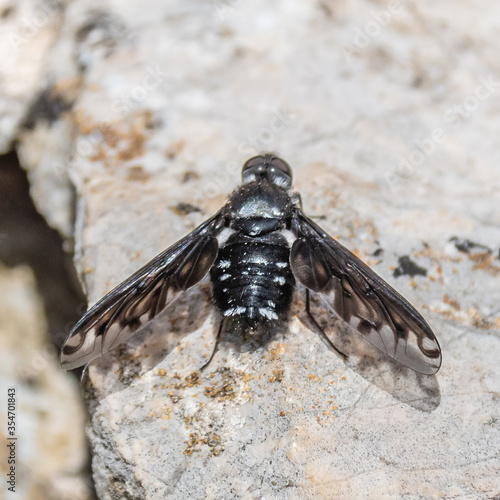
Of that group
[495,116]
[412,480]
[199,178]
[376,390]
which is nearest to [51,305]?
[199,178]

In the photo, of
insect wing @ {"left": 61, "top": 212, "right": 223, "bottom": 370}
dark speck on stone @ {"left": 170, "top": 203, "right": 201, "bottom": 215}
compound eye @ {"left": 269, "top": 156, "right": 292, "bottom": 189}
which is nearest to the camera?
insect wing @ {"left": 61, "top": 212, "right": 223, "bottom": 370}

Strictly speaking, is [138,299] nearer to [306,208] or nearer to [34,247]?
[306,208]

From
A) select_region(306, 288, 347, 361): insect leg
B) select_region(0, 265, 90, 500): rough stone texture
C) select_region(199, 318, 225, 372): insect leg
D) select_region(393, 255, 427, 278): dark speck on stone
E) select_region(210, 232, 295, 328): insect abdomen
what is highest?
select_region(210, 232, 295, 328): insect abdomen

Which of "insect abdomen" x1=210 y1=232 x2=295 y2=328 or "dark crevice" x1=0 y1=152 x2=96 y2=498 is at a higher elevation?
"insect abdomen" x1=210 y1=232 x2=295 y2=328

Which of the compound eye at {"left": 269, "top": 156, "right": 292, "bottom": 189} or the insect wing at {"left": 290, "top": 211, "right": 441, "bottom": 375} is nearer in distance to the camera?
the insect wing at {"left": 290, "top": 211, "right": 441, "bottom": 375}

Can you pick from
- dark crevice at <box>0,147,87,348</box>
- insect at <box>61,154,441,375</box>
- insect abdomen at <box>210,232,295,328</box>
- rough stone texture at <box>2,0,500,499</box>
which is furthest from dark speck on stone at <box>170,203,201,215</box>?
dark crevice at <box>0,147,87,348</box>

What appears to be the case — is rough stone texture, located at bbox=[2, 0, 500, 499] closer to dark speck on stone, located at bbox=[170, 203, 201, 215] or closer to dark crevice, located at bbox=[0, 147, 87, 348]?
dark speck on stone, located at bbox=[170, 203, 201, 215]
